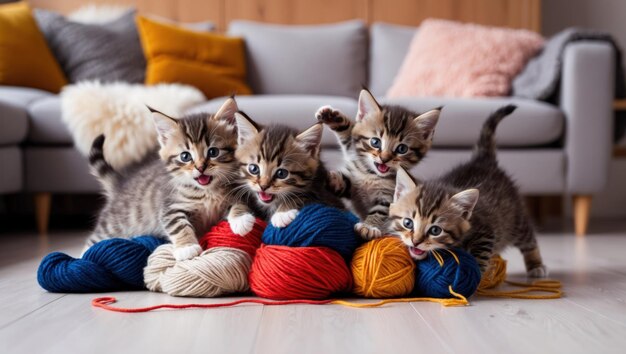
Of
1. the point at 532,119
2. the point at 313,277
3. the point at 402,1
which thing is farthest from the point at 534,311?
the point at 402,1

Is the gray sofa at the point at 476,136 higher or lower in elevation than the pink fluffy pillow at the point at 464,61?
lower

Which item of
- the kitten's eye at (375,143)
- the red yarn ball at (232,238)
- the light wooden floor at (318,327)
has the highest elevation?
the kitten's eye at (375,143)

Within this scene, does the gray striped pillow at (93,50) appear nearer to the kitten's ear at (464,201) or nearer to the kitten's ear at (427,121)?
the kitten's ear at (427,121)

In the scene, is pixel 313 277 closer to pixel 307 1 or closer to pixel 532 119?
pixel 532 119

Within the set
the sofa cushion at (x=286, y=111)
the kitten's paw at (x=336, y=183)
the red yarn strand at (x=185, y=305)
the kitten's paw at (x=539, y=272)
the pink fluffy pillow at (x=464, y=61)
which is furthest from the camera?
the pink fluffy pillow at (x=464, y=61)

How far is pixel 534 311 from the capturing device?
1545 mm

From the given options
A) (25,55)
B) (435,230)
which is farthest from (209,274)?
(25,55)

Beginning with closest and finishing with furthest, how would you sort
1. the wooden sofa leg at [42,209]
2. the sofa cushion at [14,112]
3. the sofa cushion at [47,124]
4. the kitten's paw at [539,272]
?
the kitten's paw at [539,272] → the sofa cushion at [14,112] → the sofa cushion at [47,124] → the wooden sofa leg at [42,209]

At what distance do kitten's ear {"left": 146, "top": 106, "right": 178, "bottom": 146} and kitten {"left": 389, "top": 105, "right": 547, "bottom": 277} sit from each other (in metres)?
0.63

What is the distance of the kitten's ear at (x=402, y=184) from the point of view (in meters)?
1.67

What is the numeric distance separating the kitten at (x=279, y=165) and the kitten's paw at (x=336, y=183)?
Result: 10cm

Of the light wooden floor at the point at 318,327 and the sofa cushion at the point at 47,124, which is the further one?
the sofa cushion at the point at 47,124

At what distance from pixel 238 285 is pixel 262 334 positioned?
0.37 m

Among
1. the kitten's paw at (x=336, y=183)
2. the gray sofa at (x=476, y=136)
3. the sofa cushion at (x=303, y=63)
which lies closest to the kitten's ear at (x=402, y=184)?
the kitten's paw at (x=336, y=183)
